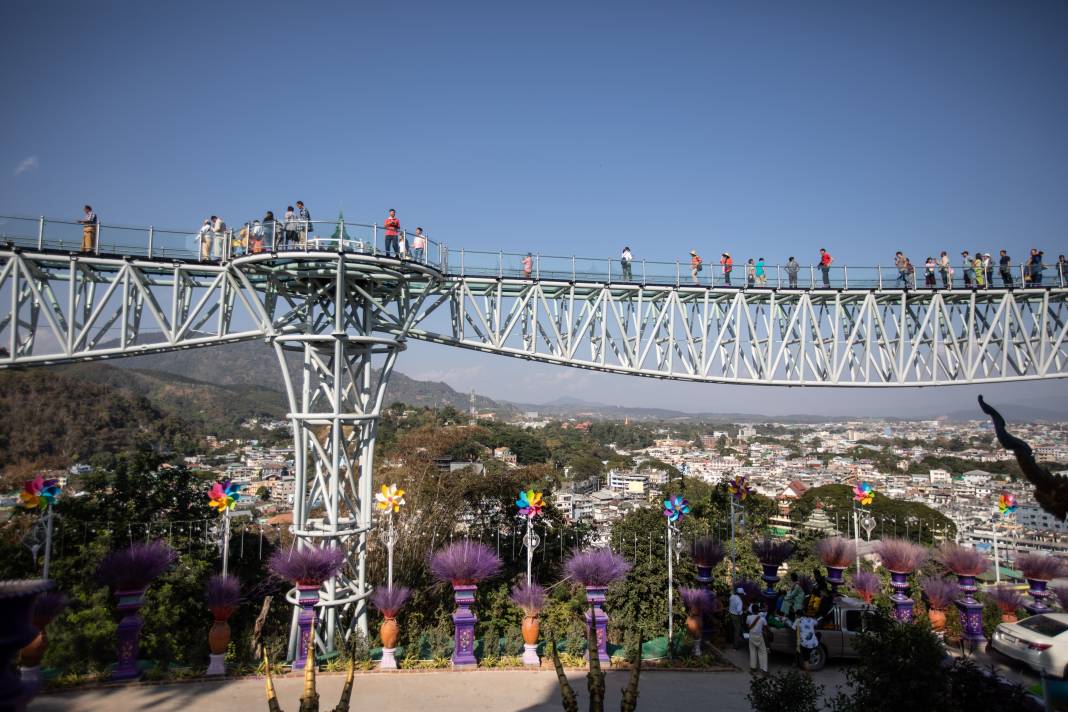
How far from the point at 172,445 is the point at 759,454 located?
126233mm

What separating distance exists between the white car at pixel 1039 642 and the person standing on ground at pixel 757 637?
3749 millimetres

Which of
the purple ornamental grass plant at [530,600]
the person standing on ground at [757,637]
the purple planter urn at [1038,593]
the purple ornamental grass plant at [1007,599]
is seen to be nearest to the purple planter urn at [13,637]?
the purple ornamental grass plant at [530,600]

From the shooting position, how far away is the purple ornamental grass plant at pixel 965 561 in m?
13.6

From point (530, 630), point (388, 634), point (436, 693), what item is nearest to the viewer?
point (436, 693)

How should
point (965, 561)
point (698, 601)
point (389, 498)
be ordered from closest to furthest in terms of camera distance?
point (698, 601) < point (965, 561) < point (389, 498)

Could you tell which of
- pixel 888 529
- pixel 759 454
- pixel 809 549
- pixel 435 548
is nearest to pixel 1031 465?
pixel 809 549

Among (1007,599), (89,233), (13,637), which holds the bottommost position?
(1007,599)

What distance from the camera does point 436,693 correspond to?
11.0m

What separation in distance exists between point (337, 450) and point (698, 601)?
7846 millimetres

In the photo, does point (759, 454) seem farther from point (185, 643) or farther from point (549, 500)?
point (185, 643)

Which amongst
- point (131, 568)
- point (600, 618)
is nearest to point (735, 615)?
point (600, 618)

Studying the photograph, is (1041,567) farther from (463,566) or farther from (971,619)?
(463,566)

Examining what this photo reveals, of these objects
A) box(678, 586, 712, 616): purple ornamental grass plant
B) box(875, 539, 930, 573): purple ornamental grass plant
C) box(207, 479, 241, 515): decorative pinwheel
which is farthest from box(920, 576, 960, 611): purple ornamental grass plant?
box(207, 479, 241, 515): decorative pinwheel

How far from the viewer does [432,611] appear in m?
17.5
